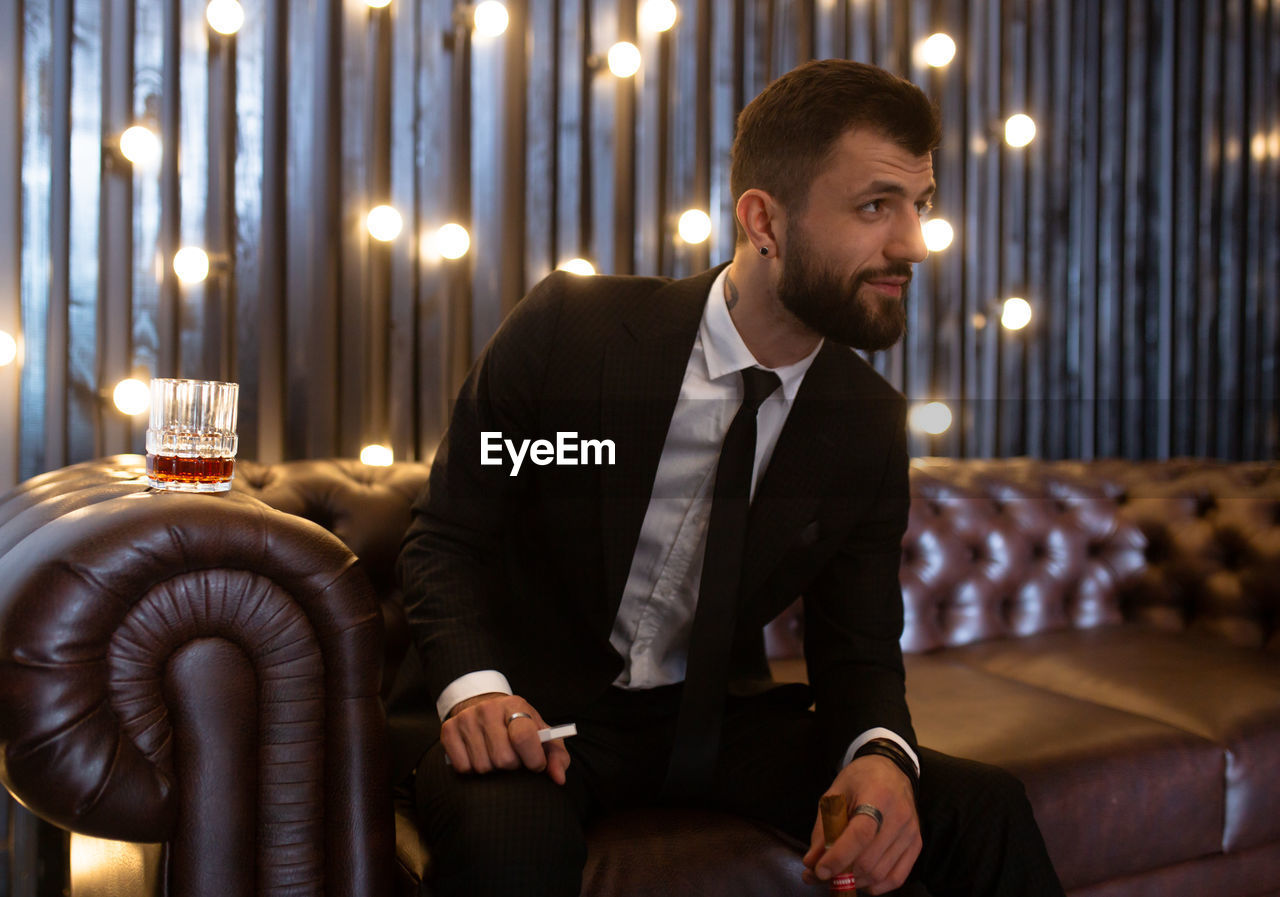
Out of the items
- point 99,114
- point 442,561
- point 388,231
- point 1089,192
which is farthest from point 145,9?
point 1089,192

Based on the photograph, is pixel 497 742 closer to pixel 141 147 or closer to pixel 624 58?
pixel 141 147

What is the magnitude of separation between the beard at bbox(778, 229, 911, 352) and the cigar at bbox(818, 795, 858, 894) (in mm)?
731

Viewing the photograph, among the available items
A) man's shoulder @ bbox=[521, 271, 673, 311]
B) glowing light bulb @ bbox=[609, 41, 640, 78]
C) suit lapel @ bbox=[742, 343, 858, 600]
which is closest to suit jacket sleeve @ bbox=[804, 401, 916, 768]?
suit lapel @ bbox=[742, 343, 858, 600]

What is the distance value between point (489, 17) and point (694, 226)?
0.78 m

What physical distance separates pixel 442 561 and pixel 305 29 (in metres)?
1.56

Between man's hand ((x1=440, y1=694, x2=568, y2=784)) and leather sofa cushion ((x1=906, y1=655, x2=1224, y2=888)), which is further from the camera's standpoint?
leather sofa cushion ((x1=906, y1=655, x2=1224, y2=888))

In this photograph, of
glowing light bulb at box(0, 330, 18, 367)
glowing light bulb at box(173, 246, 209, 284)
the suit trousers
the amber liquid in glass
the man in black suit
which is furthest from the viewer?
glowing light bulb at box(173, 246, 209, 284)

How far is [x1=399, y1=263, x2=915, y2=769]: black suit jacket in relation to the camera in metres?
1.29

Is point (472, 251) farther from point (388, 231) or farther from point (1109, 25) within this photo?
point (1109, 25)

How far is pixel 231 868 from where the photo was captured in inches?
37.2

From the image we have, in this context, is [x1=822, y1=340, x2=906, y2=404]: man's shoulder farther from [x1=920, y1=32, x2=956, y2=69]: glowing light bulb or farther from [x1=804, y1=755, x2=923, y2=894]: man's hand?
[x1=920, y1=32, x2=956, y2=69]: glowing light bulb

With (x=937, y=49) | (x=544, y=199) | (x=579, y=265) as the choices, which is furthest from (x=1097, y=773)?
(x=937, y=49)

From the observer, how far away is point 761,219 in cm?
148

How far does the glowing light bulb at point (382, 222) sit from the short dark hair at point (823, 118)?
106 centimetres
